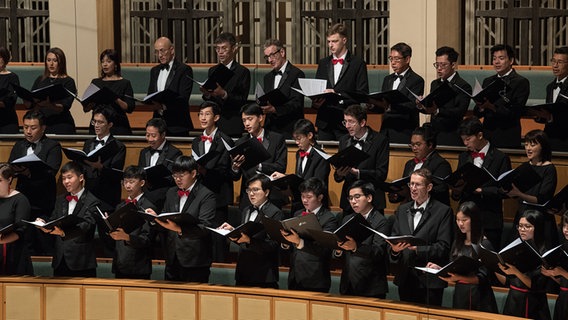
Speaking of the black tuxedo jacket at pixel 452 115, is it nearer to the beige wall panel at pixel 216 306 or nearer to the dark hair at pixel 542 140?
the dark hair at pixel 542 140

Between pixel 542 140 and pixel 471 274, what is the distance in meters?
0.99

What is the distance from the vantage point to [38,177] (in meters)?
7.96

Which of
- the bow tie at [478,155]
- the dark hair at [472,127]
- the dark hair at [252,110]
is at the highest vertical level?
the dark hair at [252,110]

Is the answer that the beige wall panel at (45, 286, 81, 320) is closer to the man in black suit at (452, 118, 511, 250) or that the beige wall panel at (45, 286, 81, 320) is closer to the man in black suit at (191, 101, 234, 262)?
the man in black suit at (191, 101, 234, 262)

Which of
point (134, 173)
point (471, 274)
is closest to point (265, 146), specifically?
Result: point (134, 173)

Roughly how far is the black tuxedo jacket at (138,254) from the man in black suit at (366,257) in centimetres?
118

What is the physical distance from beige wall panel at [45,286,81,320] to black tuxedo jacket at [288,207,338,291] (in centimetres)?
132

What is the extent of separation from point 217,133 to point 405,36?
219 centimetres

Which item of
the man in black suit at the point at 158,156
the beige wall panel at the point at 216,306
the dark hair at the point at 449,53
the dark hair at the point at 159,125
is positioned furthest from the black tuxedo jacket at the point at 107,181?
the dark hair at the point at 449,53

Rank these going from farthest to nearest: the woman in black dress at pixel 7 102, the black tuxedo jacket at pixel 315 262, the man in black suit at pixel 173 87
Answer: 1. the woman in black dress at pixel 7 102
2. the man in black suit at pixel 173 87
3. the black tuxedo jacket at pixel 315 262

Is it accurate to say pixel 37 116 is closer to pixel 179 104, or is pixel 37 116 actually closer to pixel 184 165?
pixel 179 104

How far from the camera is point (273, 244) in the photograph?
693cm

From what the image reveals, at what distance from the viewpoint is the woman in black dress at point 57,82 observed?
27.8 ft

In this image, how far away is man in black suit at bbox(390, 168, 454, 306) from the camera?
6457 millimetres
